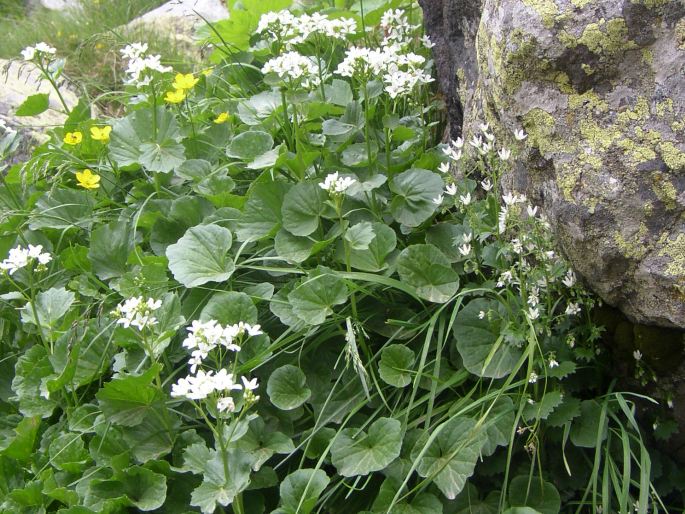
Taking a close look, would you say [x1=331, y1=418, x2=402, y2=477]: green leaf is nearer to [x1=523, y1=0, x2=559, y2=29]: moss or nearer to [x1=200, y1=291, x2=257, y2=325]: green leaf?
[x1=200, y1=291, x2=257, y2=325]: green leaf

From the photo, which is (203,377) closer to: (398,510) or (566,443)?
(398,510)

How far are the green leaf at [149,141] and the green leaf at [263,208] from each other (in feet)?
1.48

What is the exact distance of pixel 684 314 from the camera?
210cm

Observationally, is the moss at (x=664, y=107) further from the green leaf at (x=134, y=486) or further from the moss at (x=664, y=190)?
the green leaf at (x=134, y=486)

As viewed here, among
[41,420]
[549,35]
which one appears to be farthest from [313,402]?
[549,35]

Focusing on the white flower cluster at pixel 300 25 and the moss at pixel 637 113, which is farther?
the white flower cluster at pixel 300 25

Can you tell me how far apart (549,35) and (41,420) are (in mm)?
2100

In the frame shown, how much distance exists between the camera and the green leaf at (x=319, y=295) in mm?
2422

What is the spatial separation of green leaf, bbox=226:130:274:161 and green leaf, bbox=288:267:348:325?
0.87 m

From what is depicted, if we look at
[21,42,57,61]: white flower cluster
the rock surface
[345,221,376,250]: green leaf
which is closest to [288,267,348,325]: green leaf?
[345,221,376,250]: green leaf

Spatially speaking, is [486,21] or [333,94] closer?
[486,21]

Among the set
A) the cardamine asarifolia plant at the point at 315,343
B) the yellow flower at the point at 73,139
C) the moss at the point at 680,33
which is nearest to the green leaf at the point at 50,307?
the cardamine asarifolia plant at the point at 315,343

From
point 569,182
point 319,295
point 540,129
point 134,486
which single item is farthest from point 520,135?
point 134,486

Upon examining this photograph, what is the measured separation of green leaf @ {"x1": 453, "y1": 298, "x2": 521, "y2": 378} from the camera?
2361 millimetres
